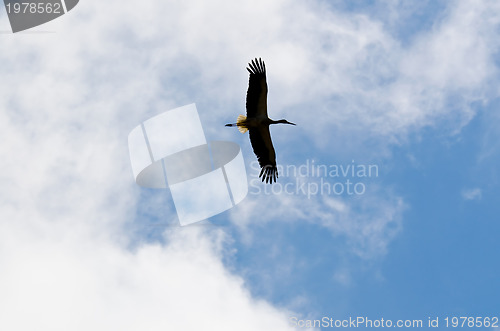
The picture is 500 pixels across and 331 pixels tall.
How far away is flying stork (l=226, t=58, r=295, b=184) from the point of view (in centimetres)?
3234

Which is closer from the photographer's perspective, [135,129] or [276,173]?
[135,129]

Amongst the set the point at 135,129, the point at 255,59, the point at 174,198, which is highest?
the point at 255,59

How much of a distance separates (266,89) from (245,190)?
13.9 ft

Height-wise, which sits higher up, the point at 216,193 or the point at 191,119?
the point at 191,119

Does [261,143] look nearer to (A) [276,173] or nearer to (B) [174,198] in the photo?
(A) [276,173]

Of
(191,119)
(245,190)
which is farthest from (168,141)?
(245,190)

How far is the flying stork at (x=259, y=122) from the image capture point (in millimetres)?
32344

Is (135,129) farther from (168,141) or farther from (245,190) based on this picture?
(245,190)

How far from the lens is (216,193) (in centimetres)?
3300

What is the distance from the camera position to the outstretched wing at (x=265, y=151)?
33844 millimetres

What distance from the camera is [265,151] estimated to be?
34.3m

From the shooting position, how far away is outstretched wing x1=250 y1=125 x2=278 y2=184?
3384 centimetres

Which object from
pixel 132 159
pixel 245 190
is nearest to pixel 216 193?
pixel 245 190

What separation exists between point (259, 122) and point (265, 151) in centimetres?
156
